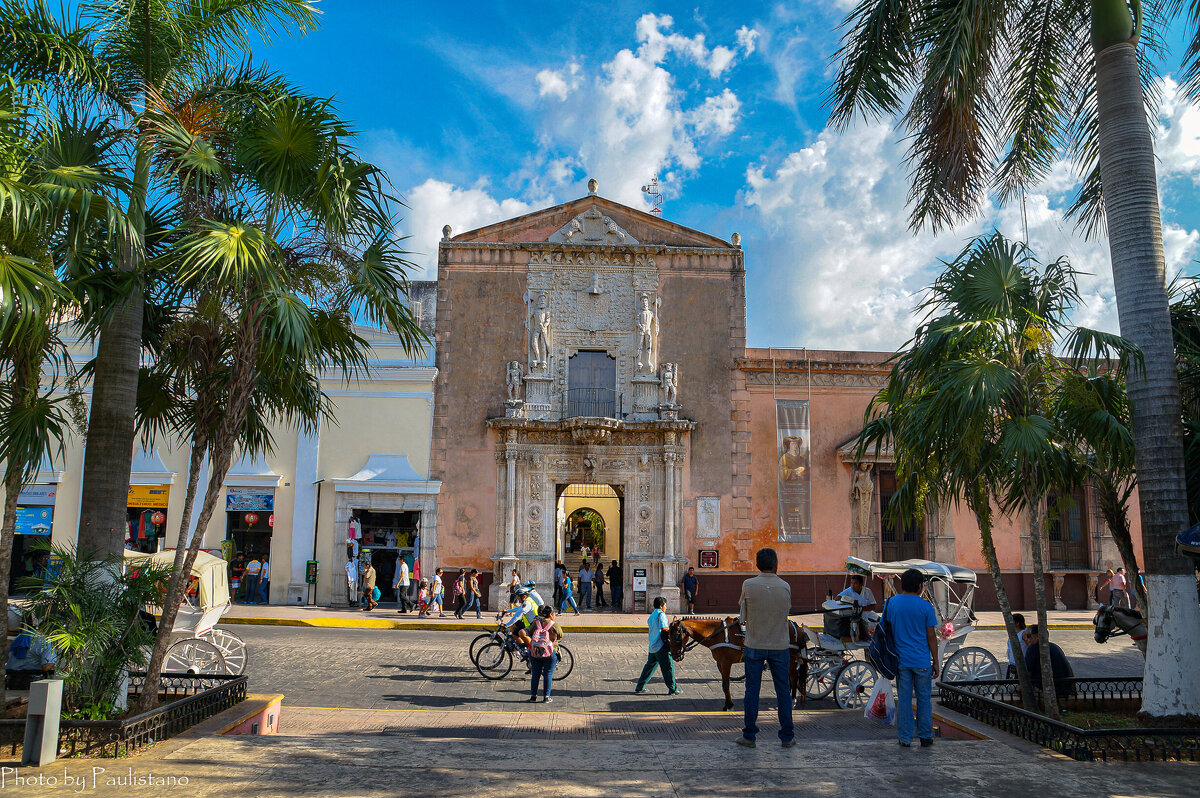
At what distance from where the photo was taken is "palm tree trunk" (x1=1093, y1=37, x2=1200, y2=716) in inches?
302

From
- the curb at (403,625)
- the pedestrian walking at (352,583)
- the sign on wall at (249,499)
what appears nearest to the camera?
the curb at (403,625)

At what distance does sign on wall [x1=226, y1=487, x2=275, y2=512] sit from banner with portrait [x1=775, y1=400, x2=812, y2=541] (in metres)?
14.9

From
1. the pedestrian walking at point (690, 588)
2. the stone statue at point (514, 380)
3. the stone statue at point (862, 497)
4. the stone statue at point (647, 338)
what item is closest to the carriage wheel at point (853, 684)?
the pedestrian walking at point (690, 588)

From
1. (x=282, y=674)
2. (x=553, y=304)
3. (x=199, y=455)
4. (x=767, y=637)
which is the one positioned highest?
(x=553, y=304)

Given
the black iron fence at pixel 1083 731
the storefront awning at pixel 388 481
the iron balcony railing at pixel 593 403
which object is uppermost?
the iron balcony railing at pixel 593 403

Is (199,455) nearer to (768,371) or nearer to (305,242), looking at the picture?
(305,242)

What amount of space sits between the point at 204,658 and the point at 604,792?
7540 millimetres

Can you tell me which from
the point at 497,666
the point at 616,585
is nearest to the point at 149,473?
the point at 616,585

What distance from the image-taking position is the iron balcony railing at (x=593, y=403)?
80.1 feet

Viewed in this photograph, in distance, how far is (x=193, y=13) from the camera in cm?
847

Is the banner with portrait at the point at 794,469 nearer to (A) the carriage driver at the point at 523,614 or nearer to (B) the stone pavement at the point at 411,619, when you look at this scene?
(B) the stone pavement at the point at 411,619

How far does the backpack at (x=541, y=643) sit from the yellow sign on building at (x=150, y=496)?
17417 mm

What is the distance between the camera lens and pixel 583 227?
2505cm

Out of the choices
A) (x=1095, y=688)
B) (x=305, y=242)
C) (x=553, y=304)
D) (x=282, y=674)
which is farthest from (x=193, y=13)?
(x=553, y=304)
